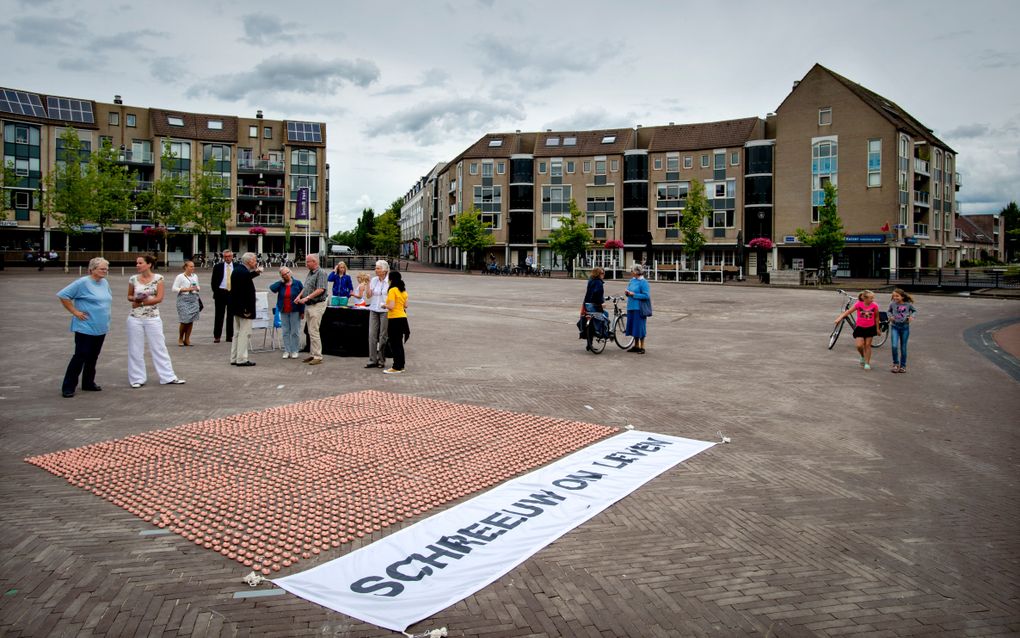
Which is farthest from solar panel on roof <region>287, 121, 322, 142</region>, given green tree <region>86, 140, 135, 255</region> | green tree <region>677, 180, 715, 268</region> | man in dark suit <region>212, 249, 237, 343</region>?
man in dark suit <region>212, 249, 237, 343</region>

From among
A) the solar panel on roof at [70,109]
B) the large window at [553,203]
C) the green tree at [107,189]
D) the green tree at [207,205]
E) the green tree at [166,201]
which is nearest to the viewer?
the green tree at [107,189]

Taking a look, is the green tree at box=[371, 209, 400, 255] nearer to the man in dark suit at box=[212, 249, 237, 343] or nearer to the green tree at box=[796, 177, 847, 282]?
the green tree at box=[796, 177, 847, 282]

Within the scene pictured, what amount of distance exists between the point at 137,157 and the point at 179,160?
3.85 meters

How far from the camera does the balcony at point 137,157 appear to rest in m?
69.2

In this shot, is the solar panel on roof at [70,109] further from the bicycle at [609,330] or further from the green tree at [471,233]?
the bicycle at [609,330]

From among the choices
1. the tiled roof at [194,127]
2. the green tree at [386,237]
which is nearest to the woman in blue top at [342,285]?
the tiled roof at [194,127]

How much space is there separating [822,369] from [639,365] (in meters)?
3.23

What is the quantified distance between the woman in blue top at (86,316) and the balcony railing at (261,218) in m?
68.7

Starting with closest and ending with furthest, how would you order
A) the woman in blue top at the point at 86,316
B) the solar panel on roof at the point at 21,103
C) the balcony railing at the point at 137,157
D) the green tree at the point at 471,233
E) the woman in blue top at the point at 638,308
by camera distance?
the woman in blue top at the point at 86,316 < the woman in blue top at the point at 638,308 < the solar panel on roof at the point at 21,103 < the balcony railing at the point at 137,157 < the green tree at the point at 471,233

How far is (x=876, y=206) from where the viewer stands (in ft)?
187

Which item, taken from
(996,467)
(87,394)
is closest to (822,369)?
(996,467)

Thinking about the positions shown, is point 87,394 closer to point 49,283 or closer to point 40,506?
point 40,506

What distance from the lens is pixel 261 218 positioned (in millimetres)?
75062

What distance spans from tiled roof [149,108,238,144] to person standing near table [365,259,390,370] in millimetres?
69275
